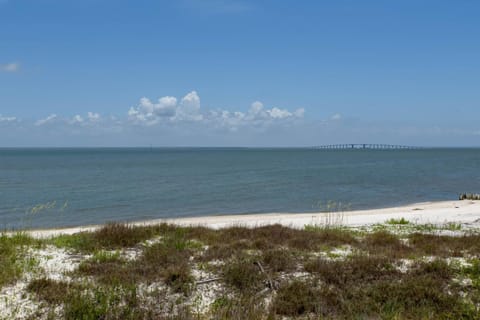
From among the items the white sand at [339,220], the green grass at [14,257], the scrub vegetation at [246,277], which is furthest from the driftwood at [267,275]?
the white sand at [339,220]

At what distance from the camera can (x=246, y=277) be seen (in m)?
8.59

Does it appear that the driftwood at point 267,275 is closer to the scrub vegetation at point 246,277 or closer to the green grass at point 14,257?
the scrub vegetation at point 246,277

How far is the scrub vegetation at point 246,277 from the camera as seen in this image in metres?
7.18

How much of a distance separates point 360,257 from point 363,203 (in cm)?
2944

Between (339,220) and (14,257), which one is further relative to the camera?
(339,220)

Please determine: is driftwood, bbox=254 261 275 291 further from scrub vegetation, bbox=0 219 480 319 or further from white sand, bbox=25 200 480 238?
white sand, bbox=25 200 480 238

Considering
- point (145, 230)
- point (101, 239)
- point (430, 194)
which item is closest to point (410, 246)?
point (145, 230)

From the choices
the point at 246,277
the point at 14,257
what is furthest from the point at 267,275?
the point at 14,257

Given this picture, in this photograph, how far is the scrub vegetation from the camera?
718cm

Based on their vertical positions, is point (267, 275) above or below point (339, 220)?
above

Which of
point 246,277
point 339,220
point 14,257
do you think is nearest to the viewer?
point 246,277

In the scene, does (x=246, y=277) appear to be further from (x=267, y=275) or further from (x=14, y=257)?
(x=14, y=257)

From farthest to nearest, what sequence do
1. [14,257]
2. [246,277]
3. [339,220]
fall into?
[339,220] < [14,257] < [246,277]

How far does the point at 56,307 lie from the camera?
7.24 meters
